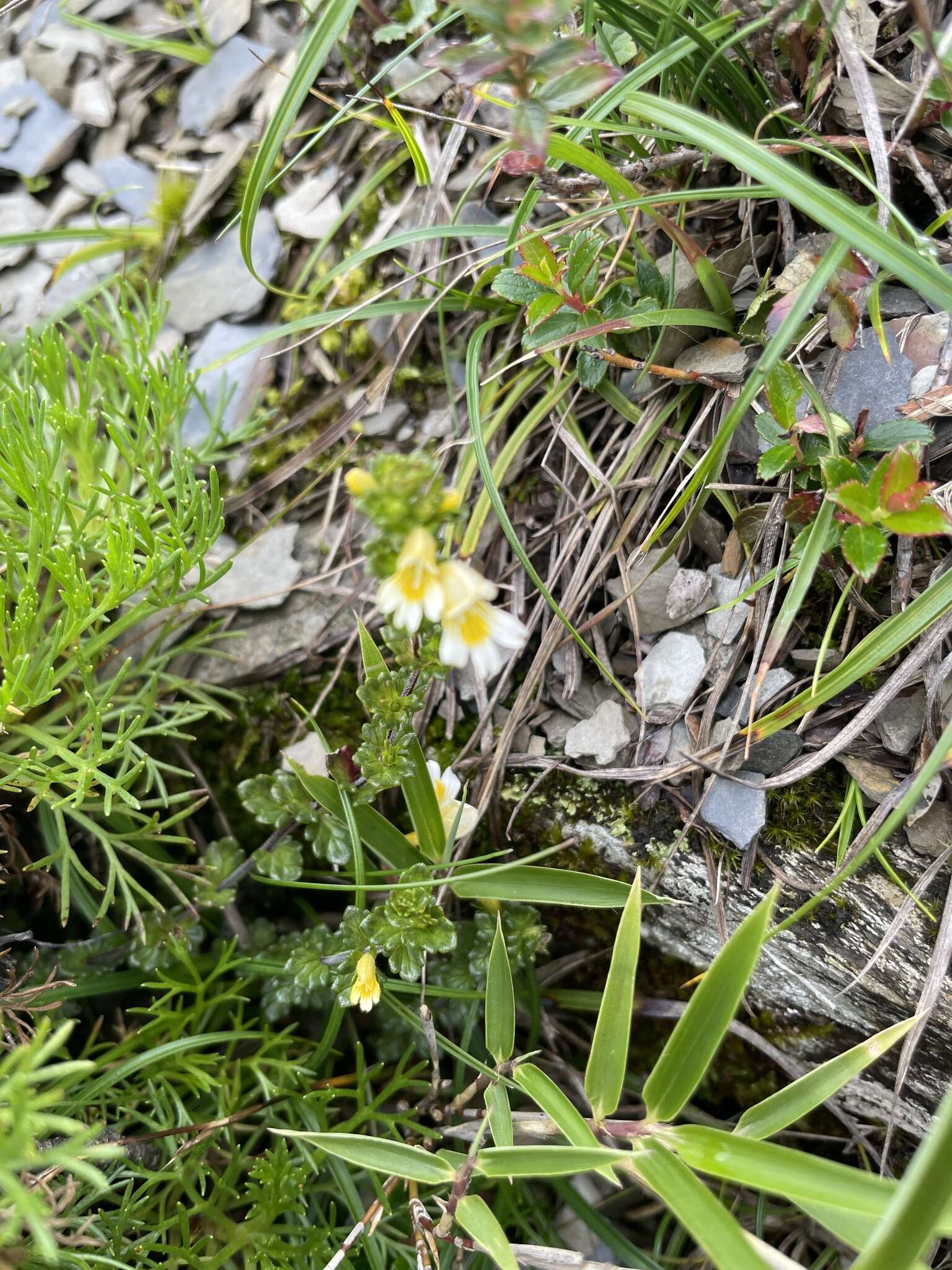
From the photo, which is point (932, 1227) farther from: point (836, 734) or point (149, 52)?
point (149, 52)

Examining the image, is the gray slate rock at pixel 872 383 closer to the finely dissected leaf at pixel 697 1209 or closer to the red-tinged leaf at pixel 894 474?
the red-tinged leaf at pixel 894 474

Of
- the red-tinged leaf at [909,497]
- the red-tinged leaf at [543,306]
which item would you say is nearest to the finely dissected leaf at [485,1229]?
the red-tinged leaf at [909,497]

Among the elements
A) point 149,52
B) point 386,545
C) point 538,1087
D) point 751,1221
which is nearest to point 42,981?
point 538,1087

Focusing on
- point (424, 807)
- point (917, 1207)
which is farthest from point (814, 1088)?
point (424, 807)

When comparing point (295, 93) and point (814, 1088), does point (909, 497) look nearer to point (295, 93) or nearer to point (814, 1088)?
point (814, 1088)

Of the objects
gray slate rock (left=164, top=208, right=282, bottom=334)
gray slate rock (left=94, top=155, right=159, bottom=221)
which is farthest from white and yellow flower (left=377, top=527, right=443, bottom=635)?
gray slate rock (left=94, top=155, right=159, bottom=221)
